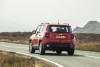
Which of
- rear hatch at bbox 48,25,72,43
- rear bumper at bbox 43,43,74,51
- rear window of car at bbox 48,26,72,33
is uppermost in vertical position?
rear window of car at bbox 48,26,72,33

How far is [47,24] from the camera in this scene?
27.6 m

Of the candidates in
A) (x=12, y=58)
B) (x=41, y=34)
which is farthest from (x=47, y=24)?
(x=12, y=58)

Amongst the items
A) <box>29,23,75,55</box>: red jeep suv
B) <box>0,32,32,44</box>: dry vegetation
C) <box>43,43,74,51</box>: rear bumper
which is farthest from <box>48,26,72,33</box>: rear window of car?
<box>0,32,32,44</box>: dry vegetation

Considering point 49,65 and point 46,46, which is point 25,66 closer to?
point 49,65

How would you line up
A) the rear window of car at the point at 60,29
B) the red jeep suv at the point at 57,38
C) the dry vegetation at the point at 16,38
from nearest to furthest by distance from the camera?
the red jeep suv at the point at 57,38, the rear window of car at the point at 60,29, the dry vegetation at the point at 16,38

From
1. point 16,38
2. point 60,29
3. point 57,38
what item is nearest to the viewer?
point 57,38

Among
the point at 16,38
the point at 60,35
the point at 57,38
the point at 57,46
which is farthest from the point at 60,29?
the point at 16,38

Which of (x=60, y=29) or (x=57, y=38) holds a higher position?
(x=60, y=29)

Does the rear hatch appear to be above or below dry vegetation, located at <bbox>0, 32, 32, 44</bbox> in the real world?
above

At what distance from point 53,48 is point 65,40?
0.79 metres

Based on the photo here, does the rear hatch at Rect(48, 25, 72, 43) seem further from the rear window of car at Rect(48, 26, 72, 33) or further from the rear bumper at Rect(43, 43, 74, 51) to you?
the rear bumper at Rect(43, 43, 74, 51)

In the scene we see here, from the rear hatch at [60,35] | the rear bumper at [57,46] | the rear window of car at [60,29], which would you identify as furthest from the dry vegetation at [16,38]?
the rear bumper at [57,46]

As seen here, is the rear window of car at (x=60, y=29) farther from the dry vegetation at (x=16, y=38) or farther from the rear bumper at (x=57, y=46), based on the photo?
the dry vegetation at (x=16, y=38)

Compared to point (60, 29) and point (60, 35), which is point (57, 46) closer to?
point (60, 35)
